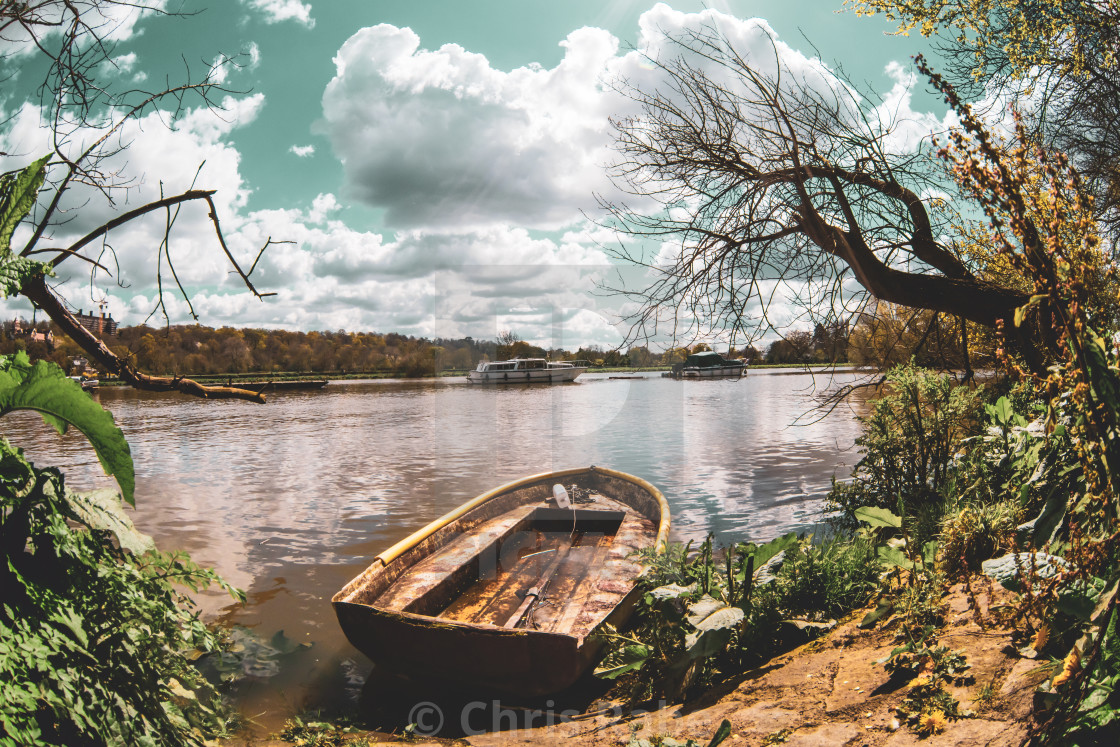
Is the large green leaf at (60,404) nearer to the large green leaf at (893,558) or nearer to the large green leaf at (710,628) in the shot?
the large green leaf at (710,628)

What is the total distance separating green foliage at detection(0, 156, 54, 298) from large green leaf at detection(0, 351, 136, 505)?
0.87 feet

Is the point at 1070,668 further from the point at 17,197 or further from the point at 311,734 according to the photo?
the point at 311,734

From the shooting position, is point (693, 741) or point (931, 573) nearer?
point (693, 741)

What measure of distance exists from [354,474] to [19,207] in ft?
57.7

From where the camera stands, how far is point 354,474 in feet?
60.5

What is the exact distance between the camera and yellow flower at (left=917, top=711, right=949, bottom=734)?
2158mm

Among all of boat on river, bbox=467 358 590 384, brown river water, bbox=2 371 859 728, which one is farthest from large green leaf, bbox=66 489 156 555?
boat on river, bbox=467 358 590 384

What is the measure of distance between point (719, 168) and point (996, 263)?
2929mm

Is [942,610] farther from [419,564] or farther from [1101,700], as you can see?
[419,564]

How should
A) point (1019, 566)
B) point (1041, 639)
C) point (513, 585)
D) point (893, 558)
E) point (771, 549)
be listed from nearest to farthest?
point (1019, 566), point (1041, 639), point (893, 558), point (771, 549), point (513, 585)

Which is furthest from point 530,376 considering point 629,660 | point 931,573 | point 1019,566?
point 1019,566

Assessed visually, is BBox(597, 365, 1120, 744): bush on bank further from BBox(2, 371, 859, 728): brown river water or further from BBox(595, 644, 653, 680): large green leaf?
BBox(2, 371, 859, 728): brown river water

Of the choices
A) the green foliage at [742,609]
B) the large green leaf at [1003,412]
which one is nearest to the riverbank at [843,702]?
the green foliage at [742,609]

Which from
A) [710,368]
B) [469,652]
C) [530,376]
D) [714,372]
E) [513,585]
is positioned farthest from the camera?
[714,372]
